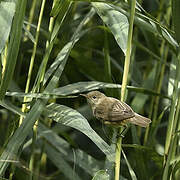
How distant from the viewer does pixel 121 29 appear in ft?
4.37

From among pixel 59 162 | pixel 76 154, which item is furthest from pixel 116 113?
pixel 59 162

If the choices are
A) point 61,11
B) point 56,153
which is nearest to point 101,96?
point 61,11

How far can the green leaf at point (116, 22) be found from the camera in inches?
51.1

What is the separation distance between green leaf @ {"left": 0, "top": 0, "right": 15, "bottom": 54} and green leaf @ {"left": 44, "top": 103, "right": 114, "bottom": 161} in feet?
0.86

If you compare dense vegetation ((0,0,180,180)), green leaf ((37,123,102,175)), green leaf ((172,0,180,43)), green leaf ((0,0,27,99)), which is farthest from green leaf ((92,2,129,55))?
green leaf ((37,123,102,175))

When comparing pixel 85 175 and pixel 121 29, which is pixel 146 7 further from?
pixel 121 29

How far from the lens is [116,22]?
1361 millimetres

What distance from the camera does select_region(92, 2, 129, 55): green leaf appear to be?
A: 1298mm

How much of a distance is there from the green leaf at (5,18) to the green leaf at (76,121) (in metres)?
0.26

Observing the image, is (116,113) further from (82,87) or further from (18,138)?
(18,138)

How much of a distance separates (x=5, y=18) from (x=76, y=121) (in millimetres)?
338

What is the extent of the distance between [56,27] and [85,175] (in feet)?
2.94

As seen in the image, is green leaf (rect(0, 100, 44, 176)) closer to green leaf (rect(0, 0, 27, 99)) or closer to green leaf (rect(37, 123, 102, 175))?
green leaf (rect(0, 0, 27, 99))

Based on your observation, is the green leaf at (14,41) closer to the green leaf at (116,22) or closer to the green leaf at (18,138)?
the green leaf at (18,138)
